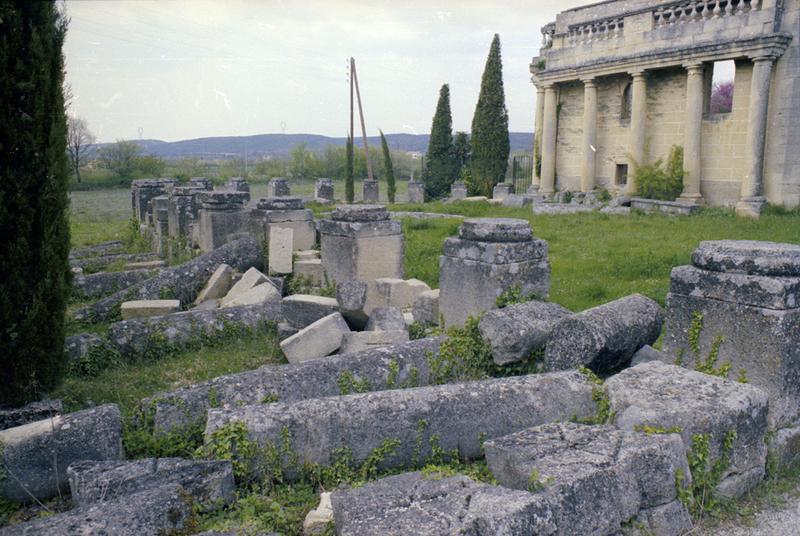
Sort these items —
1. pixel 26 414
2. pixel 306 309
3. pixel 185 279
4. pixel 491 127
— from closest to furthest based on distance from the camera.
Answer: pixel 26 414 → pixel 306 309 → pixel 185 279 → pixel 491 127

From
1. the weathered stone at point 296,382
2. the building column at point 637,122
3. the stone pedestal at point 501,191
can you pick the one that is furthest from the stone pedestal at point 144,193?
the building column at point 637,122

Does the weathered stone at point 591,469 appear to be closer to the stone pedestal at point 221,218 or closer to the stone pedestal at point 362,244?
the stone pedestal at point 362,244

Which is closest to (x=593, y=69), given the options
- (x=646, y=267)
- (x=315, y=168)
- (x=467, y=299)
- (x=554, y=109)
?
(x=554, y=109)

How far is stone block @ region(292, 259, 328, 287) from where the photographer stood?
918cm

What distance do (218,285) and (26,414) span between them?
14.5ft

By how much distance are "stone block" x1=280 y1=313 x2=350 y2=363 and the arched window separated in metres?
19.8

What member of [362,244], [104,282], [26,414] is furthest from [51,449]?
[104,282]

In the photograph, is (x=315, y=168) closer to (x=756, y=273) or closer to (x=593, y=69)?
(x=593, y=69)

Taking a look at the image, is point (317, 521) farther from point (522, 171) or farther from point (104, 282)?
point (522, 171)

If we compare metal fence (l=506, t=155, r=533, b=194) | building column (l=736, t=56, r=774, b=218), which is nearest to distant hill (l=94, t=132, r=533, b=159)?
metal fence (l=506, t=155, r=533, b=194)

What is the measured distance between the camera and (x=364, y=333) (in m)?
6.43

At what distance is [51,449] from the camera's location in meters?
4.20

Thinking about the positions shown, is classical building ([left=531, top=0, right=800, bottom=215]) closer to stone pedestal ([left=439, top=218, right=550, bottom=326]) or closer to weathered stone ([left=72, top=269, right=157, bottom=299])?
stone pedestal ([left=439, top=218, right=550, bottom=326])

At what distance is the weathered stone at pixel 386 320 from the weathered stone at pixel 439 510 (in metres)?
3.30
